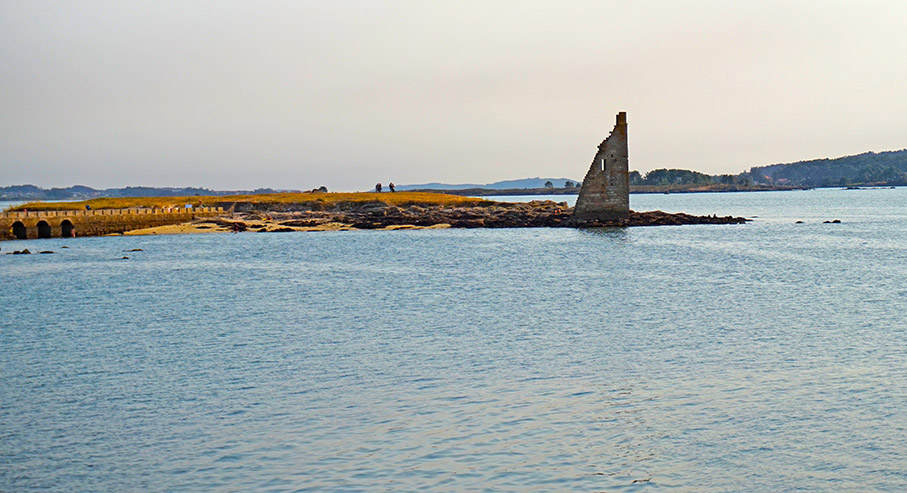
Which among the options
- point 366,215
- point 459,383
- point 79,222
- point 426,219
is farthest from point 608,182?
point 459,383

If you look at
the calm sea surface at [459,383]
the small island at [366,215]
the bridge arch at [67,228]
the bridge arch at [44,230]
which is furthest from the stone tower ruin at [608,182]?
the bridge arch at [44,230]

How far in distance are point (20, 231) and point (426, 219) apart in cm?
2941

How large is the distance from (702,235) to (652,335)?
1521 inches

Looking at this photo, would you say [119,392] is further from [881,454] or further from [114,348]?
[881,454]

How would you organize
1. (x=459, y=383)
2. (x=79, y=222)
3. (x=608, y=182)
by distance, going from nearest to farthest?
(x=459, y=383) → (x=608, y=182) → (x=79, y=222)

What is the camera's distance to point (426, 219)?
70.6 meters

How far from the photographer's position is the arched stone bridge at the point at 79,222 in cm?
6122

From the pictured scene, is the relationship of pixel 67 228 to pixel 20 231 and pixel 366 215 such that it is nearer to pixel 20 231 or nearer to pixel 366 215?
pixel 20 231

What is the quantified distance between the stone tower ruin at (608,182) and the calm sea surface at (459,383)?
92.1 feet

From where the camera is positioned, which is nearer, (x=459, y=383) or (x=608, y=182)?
(x=459, y=383)

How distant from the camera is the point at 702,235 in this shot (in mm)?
56750

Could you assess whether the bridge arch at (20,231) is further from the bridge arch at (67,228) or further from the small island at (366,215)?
the bridge arch at (67,228)

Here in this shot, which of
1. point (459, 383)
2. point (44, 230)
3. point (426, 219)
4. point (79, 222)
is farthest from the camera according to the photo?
point (426, 219)

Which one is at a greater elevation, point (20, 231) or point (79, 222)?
point (79, 222)
